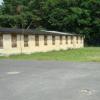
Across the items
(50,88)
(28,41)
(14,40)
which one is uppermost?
(50,88)

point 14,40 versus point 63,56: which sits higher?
point 14,40

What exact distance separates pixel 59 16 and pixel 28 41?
97.1 feet

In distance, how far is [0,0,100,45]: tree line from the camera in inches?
2445

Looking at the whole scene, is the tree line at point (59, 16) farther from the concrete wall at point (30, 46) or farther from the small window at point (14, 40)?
the small window at point (14, 40)

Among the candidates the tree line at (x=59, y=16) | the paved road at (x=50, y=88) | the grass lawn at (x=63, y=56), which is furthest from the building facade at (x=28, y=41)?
the paved road at (x=50, y=88)

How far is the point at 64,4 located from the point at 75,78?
53608 millimetres

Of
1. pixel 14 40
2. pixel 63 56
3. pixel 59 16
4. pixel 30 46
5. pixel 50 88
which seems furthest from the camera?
pixel 59 16

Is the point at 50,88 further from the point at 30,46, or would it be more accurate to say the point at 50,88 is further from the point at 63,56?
the point at 30,46

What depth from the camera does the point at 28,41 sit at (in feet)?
119

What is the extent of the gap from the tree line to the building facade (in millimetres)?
13699

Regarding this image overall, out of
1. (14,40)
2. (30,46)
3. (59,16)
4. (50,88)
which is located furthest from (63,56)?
(59,16)

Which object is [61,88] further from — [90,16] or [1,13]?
[1,13]

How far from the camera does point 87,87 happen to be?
11.6 metres

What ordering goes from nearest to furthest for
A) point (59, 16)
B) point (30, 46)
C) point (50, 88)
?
point (50, 88) < point (30, 46) < point (59, 16)
